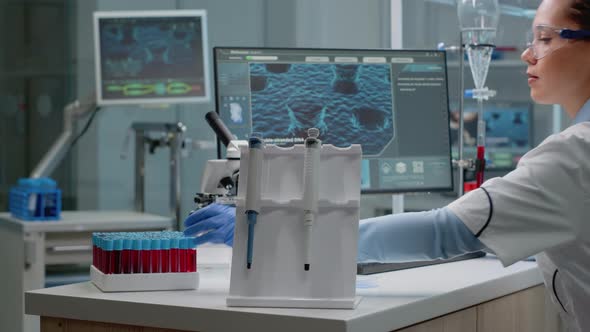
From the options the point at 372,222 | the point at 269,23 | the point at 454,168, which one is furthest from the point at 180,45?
the point at 372,222

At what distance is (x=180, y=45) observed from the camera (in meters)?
3.96

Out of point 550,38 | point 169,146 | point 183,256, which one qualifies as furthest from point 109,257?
point 169,146

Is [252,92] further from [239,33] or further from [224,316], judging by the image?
[239,33]

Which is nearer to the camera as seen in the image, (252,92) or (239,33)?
(252,92)

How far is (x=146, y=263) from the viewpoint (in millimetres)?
1449

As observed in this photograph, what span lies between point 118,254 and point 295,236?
31 cm

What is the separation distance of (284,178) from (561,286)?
53cm

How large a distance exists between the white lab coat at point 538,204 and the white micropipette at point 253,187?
1.01 feet

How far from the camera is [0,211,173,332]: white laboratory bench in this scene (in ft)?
11.5

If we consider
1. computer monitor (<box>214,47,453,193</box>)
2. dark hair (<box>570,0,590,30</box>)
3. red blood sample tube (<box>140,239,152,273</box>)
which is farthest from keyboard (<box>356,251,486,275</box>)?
dark hair (<box>570,0,590,30</box>)

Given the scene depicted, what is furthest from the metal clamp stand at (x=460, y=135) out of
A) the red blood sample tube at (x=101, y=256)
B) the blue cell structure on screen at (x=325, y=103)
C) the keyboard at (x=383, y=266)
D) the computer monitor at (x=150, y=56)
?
the computer monitor at (x=150, y=56)

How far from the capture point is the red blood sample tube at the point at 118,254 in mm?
1440

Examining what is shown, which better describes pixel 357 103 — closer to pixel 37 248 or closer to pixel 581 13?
pixel 581 13

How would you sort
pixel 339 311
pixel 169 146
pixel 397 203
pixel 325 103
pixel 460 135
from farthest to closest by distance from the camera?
pixel 169 146
pixel 397 203
pixel 460 135
pixel 325 103
pixel 339 311
